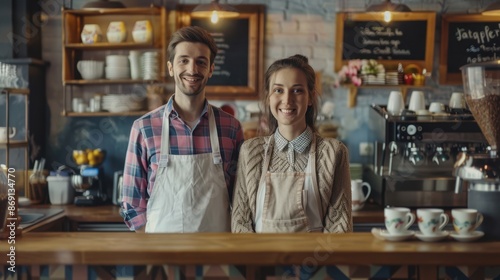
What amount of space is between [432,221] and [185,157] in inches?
45.0

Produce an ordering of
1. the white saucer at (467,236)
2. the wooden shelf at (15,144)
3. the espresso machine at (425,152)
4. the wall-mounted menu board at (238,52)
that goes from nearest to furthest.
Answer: the white saucer at (467,236) < the espresso machine at (425,152) < the wooden shelf at (15,144) < the wall-mounted menu board at (238,52)

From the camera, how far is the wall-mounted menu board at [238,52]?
4.60 metres

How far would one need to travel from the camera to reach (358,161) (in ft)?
15.2

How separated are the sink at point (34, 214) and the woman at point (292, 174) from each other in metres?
1.74

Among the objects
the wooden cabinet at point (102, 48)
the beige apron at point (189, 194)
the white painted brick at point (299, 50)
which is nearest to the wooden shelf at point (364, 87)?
the white painted brick at point (299, 50)

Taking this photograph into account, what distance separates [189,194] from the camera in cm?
262

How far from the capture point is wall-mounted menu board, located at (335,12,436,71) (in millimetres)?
4551

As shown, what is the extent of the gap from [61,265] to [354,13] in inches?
128

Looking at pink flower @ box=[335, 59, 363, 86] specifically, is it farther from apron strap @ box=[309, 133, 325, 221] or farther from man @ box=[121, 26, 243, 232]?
apron strap @ box=[309, 133, 325, 221]

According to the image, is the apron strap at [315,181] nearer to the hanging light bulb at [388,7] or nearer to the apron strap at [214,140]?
the apron strap at [214,140]

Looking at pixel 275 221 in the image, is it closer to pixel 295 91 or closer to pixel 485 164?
pixel 295 91

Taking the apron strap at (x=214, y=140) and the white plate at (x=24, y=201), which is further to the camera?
the white plate at (x=24, y=201)

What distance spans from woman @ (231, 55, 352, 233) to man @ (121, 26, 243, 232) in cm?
25

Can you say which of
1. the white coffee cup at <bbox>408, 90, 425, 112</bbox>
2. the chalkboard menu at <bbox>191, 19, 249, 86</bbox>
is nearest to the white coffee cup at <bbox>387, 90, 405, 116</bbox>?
the white coffee cup at <bbox>408, 90, 425, 112</bbox>
